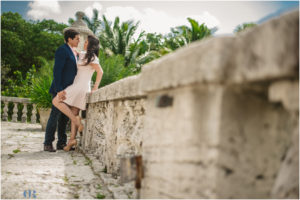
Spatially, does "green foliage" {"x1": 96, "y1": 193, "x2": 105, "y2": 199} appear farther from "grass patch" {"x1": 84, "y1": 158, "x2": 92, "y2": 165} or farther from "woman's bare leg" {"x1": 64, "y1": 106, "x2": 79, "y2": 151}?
"woman's bare leg" {"x1": 64, "y1": 106, "x2": 79, "y2": 151}

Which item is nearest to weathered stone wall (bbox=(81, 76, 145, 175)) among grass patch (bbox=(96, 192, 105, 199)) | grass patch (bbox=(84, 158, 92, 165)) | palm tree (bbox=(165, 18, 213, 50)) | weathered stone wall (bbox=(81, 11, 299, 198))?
grass patch (bbox=(84, 158, 92, 165))

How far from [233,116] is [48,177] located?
1.89 meters

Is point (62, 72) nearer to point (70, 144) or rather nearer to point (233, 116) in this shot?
point (70, 144)

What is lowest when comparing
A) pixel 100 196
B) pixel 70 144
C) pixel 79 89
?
pixel 100 196

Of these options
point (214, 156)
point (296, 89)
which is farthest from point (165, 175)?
point (296, 89)

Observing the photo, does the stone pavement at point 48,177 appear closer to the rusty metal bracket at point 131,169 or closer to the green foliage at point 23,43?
the rusty metal bracket at point 131,169

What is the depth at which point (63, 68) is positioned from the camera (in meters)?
3.50

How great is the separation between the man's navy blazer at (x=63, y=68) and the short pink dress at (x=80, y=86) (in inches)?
2.9

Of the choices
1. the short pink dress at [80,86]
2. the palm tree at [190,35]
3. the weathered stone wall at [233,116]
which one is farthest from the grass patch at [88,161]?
the palm tree at [190,35]

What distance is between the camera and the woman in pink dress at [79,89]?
3496 mm

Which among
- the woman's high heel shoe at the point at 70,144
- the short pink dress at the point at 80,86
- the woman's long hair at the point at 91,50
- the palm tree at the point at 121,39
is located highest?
the palm tree at the point at 121,39

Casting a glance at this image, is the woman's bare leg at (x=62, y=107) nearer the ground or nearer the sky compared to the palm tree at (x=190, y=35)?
nearer the ground

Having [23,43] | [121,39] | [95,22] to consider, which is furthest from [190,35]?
[23,43]

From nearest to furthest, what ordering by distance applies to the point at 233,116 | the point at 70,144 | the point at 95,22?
the point at 233,116
the point at 70,144
the point at 95,22
